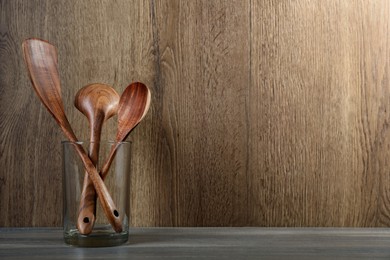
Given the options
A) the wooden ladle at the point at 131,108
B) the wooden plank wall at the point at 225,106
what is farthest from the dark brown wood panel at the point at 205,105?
the wooden ladle at the point at 131,108

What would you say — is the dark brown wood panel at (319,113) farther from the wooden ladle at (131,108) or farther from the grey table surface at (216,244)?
the wooden ladle at (131,108)

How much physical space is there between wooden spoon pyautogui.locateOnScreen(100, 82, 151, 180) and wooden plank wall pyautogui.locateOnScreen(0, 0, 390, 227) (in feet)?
0.33

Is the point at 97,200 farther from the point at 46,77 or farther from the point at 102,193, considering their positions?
the point at 46,77

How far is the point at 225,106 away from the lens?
1.00 meters

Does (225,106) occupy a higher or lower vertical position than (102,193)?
higher

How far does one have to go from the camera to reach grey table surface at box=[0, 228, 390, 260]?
0.73 m

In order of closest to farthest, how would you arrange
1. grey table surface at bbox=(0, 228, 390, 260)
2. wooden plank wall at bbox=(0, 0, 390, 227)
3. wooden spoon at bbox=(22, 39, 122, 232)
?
grey table surface at bbox=(0, 228, 390, 260), wooden spoon at bbox=(22, 39, 122, 232), wooden plank wall at bbox=(0, 0, 390, 227)

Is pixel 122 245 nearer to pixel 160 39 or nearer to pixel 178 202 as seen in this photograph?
pixel 178 202

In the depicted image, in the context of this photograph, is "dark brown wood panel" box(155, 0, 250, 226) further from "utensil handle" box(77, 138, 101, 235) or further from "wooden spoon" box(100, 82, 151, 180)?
"utensil handle" box(77, 138, 101, 235)

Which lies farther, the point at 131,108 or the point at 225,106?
the point at 225,106

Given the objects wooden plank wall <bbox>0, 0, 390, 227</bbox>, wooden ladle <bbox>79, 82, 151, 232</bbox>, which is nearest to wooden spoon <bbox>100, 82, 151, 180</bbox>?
wooden ladle <bbox>79, 82, 151, 232</bbox>

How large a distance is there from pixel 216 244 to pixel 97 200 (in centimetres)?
20

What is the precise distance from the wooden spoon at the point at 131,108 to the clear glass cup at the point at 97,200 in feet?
0.17

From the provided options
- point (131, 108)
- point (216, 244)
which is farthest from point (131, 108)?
point (216, 244)
